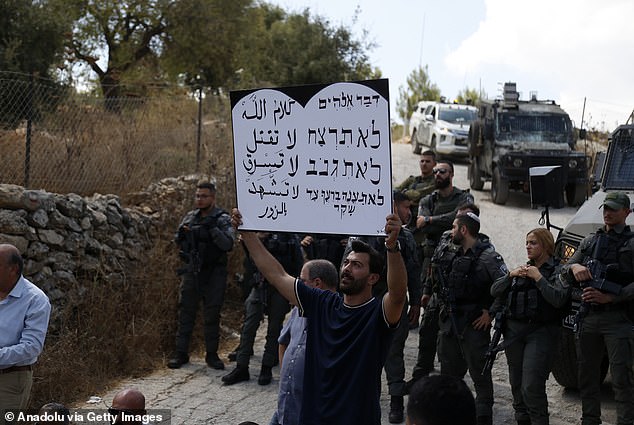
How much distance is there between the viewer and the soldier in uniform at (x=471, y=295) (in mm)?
7418

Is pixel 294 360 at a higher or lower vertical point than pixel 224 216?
lower

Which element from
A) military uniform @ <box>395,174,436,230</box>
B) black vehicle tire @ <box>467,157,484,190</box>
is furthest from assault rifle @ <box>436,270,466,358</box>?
black vehicle tire @ <box>467,157,484,190</box>

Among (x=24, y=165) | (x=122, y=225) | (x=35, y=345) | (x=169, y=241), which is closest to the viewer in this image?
(x=35, y=345)

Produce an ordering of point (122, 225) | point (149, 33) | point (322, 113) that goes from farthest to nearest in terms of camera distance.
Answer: point (149, 33) < point (122, 225) < point (322, 113)

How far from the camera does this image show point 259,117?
17.1 ft

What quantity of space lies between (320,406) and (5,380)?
7.50ft

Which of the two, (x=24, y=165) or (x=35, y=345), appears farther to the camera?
(x=24, y=165)

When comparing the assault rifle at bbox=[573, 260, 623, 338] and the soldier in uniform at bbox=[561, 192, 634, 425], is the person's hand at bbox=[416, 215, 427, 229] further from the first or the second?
the assault rifle at bbox=[573, 260, 623, 338]

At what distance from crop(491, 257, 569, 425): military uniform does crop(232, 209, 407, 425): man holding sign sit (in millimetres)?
2611

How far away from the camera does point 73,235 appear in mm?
9758

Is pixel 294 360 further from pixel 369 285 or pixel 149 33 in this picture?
pixel 149 33

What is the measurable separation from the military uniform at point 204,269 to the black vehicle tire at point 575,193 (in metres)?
10.7

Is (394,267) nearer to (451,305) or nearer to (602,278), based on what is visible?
(602,278)

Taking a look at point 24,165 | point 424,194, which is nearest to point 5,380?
point 24,165
